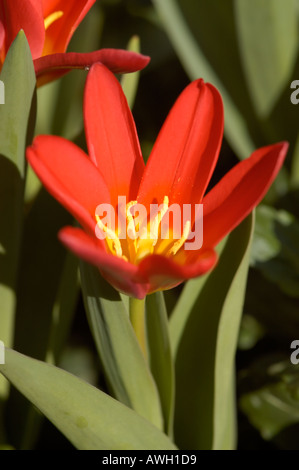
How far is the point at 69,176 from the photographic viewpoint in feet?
1.94

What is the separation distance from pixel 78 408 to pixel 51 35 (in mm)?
386

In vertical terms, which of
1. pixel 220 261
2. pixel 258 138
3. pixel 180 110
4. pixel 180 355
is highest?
pixel 258 138

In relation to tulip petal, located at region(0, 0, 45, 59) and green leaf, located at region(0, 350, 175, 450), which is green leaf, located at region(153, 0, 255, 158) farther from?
green leaf, located at region(0, 350, 175, 450)

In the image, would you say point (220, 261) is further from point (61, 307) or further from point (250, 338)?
point (250, 338)

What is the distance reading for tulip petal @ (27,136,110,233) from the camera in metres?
0.54

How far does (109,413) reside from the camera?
2.09ft

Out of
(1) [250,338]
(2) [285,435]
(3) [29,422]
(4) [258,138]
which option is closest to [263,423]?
(2) [285,435]

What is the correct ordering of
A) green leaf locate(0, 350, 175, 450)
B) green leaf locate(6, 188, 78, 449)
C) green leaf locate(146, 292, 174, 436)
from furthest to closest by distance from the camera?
1. green leaf locate(6, 188, 78, 449)
2. green leaf locate(146, 292, 174, 436)
3. green leaf locate(0, 350, 175, 450)

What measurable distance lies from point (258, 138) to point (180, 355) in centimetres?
60

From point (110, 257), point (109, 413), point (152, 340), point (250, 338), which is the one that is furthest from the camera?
point (250, 338)

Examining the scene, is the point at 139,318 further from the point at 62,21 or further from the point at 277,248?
the point at 277,248

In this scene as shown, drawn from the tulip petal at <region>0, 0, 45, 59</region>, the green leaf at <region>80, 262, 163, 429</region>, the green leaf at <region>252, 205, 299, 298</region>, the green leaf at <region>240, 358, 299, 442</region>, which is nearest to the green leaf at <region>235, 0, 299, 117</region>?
the green leaf at <region>252, 205, 299, 298</region>

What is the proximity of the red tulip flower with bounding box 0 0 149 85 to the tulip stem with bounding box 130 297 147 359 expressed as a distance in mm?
227
